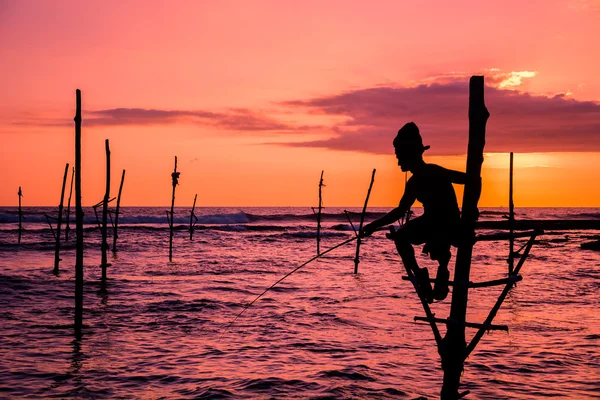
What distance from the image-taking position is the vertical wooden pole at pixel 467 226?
19.7 feet

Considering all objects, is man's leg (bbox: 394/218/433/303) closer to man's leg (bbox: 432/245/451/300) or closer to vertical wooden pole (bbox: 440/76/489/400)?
man's leg (bbox: 432/245/451/300)

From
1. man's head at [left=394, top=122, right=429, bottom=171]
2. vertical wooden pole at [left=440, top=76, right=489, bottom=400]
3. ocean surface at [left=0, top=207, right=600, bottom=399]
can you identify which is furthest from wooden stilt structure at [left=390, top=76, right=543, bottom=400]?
ocean surface at [left=0, top=207, right=600, bottom=399]

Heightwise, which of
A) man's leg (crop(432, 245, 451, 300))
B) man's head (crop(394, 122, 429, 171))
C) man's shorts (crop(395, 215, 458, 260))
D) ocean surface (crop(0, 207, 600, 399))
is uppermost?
man's head (crop(394, 122, 429, 171))

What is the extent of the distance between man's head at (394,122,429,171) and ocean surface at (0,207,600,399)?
2.97 m

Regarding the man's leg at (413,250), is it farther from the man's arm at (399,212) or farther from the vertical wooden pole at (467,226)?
the vertical wooden pole at (467,226)

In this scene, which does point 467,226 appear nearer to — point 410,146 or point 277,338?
point 410,146

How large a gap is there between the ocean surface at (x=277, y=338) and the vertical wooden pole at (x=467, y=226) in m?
2.77

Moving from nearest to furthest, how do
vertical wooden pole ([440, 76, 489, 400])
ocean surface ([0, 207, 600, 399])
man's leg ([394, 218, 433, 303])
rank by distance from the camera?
1. vertical wooden pole ([440, 76, 489, 400])
2. man's leg ([394, 218, 433, 303])
3. ocean surface ([0, 207, 600, 399])

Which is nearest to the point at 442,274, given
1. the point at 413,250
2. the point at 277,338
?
the point at 413,250

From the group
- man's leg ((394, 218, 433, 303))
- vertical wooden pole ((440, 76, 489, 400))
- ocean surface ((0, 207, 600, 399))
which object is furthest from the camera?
ocean surface ((0, 207, 600, 399))

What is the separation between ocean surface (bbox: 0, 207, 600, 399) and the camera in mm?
9594

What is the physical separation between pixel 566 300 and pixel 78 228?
14.3 metres

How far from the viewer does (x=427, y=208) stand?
610 centimetres

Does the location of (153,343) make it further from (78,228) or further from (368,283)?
(368,283)
